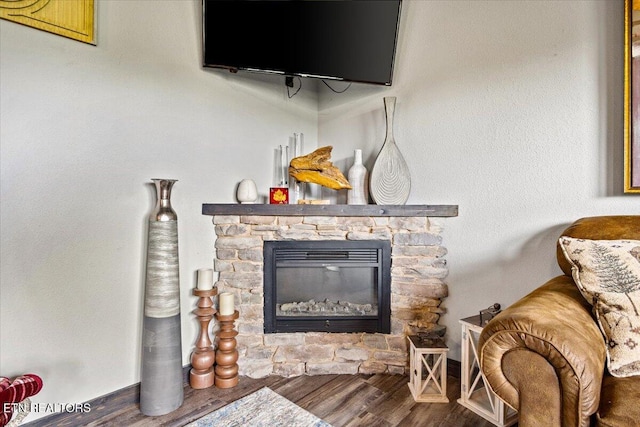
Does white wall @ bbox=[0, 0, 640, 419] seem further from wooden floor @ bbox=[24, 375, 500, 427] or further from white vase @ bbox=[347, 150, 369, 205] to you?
white vase @ bbox=[347, 150, 369, 205]

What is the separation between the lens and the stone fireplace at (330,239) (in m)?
2.03

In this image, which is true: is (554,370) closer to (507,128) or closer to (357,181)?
(507,128)

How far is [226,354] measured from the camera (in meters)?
1.94

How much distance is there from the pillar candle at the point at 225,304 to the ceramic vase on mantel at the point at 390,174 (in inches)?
43.5

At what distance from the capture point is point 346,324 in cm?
205

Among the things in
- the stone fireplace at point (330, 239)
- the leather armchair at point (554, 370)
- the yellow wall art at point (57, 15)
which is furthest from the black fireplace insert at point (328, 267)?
the yellow wall art at point (57, 15)

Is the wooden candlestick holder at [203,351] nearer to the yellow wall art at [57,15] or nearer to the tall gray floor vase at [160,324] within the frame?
the tall gray floor vase at [160,324]

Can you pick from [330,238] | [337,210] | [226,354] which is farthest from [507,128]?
[226,354]

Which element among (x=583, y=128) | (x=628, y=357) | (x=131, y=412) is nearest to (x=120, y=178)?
(x=131, y=412)

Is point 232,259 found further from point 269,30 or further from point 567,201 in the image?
point 567,201

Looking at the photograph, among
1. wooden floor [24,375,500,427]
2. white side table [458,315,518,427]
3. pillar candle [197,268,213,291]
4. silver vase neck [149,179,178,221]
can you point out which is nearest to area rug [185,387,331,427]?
wooden floor [24,375,500,427]

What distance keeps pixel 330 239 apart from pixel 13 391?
155cm

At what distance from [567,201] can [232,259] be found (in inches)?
72.9

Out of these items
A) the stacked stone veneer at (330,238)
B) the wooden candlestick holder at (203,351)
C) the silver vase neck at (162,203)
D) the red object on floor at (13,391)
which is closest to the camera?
the red object on floor at (13,391)
